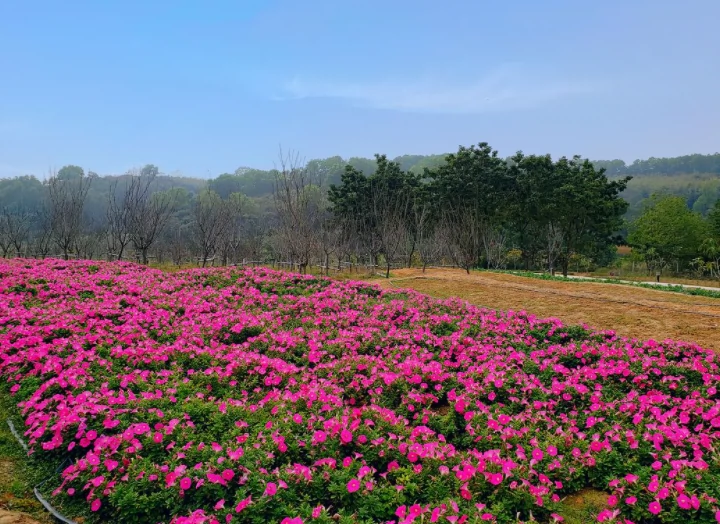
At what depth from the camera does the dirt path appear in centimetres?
909

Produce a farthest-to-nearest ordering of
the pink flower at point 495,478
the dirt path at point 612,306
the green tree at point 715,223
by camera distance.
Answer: the green tree at point 715,223 → the dirt path at point 612,306 → the pink flower at point 495,478

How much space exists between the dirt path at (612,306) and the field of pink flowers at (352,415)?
240cm

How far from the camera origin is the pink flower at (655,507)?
3289 mm

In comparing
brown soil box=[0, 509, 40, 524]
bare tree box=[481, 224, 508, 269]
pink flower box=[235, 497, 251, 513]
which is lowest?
brown soil box=[0, 509, 40, 524]

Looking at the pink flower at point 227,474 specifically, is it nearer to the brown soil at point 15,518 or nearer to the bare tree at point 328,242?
the brown soil at point 15,518

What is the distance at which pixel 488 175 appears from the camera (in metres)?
35.7

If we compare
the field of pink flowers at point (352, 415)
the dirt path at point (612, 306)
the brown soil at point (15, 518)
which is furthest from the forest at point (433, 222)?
the brown soil at point (15, 518)

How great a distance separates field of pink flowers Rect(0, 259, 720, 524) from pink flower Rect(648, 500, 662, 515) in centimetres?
1

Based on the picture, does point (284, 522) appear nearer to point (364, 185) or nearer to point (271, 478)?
point (271, 478)

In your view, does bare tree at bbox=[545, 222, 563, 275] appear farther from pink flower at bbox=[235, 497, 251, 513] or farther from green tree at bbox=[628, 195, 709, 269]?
pink flower at bbox=[235, 497, 251, 513]

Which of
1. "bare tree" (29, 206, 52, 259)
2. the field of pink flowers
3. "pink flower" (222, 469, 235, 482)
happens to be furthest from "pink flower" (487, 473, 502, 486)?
"bare tree" (29, 206, 52, 259)

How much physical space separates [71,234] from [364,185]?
2218 centimetres

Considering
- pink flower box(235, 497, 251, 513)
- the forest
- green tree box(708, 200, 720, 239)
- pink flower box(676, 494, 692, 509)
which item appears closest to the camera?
pink flower box(235, 497, 251, 513)

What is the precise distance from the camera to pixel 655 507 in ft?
10.8
